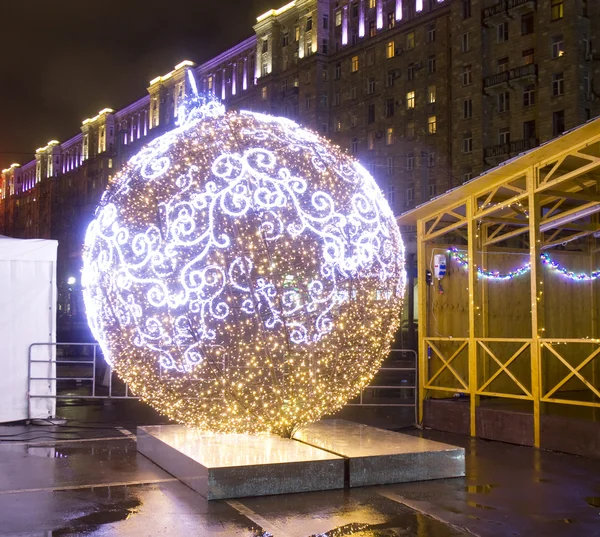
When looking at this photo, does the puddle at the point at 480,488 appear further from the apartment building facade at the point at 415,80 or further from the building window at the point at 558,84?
the building window at the point at 558,84

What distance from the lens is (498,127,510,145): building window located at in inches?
1540

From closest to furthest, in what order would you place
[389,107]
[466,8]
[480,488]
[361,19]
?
[480,488]
[466,8]
[389,107]
[361,19]

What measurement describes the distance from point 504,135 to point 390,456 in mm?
34798

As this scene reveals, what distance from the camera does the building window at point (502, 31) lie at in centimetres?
3941

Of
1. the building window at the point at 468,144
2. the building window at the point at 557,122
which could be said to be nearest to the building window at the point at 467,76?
the building window at the point at 468,144

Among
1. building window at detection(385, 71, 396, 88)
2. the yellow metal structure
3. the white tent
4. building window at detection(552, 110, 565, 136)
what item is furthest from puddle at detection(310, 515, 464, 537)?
building window at detection(385, 71, 396, 88)

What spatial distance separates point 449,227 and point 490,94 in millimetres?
30425

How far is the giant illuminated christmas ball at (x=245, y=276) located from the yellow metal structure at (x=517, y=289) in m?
3.12

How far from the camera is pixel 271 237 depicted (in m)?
6.46

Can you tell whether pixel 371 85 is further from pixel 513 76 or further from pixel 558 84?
pixel 558 84

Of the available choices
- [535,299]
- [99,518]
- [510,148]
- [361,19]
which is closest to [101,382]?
[535,299]

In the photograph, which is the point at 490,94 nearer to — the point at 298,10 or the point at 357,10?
the point at 357,10

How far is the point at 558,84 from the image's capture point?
3606 cm

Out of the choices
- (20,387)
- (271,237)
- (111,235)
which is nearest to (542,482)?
(271,237)
